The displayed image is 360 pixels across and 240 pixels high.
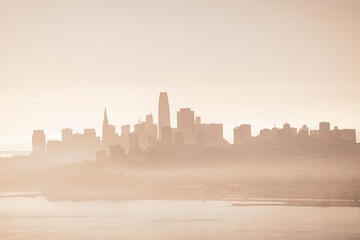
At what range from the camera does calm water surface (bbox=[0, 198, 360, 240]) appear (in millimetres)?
97000

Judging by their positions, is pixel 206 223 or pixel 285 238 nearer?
pixel 285 238

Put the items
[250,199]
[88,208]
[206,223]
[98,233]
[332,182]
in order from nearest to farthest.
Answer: [98,233]
[206,223]
[88,208]
[250,199]
[332,182]

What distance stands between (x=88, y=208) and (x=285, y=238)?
63.7 meters

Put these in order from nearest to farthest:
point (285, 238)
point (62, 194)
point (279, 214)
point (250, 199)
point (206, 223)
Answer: point (285, 238) → point (206, 223) → point (279, 214) → point (250, 199) → point (62, 194)

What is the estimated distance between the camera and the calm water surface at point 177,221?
318 feet

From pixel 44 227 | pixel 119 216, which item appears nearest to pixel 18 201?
pixel 119 216

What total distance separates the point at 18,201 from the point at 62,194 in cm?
2533

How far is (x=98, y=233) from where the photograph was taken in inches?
3989

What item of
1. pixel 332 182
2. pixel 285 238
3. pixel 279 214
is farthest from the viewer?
pixel 332 182

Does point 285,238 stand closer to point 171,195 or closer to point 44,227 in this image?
point 44,227

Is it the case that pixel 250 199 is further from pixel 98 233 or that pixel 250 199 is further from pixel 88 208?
pixel 98 233

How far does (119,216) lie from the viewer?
127m

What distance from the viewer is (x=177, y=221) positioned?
115 m

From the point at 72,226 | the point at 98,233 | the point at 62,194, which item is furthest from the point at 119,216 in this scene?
the point at 62,194
